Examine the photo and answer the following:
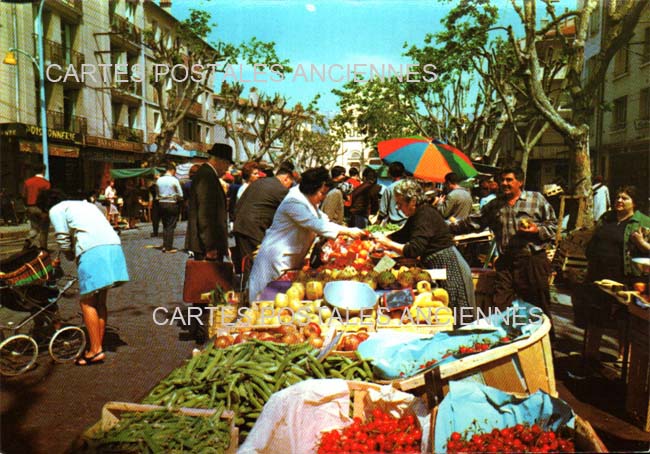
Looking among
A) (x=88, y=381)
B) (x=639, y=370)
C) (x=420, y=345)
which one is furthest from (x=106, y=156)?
(x=639, y=370)

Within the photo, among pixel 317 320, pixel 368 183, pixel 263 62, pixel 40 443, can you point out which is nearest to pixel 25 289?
pixel 40 443

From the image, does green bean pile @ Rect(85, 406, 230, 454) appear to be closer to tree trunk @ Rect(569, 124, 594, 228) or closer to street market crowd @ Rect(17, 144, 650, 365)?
street market crowd @ Rect(17, 144, 650, 365)

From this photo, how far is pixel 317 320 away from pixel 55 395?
7.89ft

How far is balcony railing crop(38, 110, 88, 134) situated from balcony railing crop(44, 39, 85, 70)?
2220 millimetres

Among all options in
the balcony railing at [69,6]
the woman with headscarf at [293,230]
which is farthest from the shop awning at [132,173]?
the woman with headscarf at [293,230]

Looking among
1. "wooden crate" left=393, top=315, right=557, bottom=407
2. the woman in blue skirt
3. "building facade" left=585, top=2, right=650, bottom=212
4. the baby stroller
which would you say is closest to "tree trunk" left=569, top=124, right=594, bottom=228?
"wooden crate" left=393, top=315, right=557, bottom=407

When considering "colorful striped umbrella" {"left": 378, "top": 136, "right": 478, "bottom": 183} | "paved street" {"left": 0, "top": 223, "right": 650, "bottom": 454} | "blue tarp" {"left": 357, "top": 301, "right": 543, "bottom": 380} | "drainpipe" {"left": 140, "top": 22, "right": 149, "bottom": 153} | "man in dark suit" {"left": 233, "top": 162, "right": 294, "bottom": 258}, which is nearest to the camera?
"blue tarp" {"left": 357, "top": 301, "right": 543, "bottom": 380}

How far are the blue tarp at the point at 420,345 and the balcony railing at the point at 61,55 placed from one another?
25.1 meters

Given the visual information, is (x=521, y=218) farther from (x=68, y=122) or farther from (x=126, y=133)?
(x=126, y=133)

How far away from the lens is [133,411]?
10.5ft

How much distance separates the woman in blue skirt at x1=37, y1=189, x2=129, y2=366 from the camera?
5512 millimetres

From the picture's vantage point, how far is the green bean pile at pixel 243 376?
3.35 meters

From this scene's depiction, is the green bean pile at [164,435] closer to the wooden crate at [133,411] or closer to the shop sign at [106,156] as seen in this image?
the wooden crate at [133,411]

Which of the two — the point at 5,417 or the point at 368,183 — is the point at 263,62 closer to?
the point at 368,183
